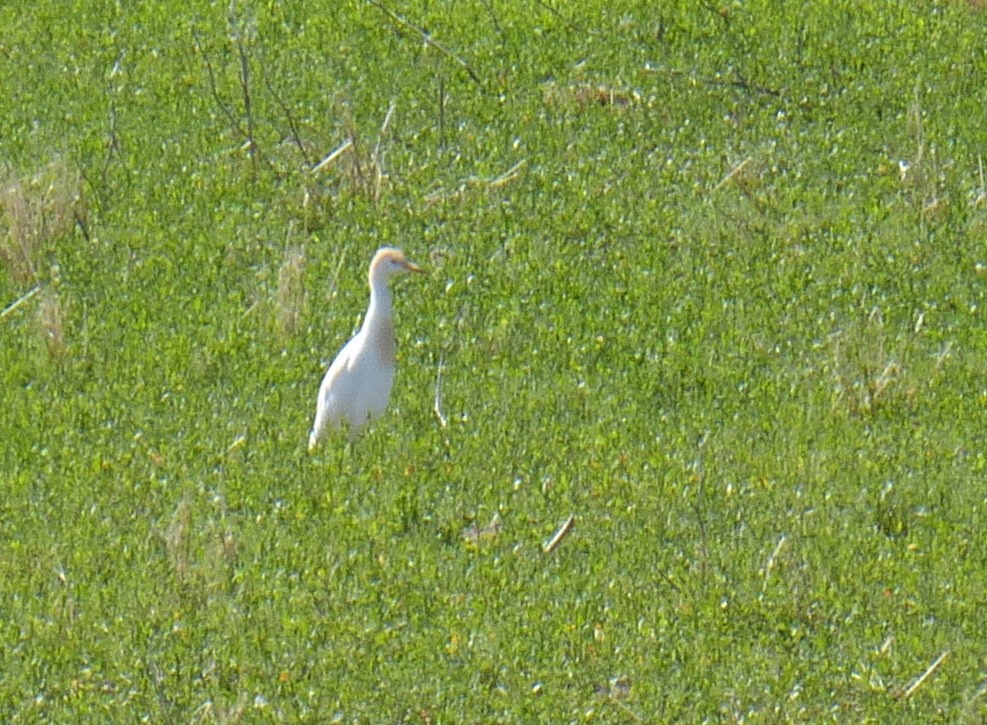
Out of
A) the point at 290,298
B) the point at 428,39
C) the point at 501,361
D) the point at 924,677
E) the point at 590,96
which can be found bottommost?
the point at 590,96

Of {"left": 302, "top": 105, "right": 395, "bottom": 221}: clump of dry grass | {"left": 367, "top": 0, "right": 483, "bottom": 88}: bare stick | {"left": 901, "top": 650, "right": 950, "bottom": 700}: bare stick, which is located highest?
{"left": 901, "top": 650, "right": 950, "bottom": 700}: bare stick

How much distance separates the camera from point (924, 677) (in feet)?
23.5

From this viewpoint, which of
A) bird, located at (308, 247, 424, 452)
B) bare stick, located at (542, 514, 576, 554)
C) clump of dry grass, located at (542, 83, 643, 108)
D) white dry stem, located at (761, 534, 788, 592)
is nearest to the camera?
white dry stem, located at (761, 534, 788, 592)

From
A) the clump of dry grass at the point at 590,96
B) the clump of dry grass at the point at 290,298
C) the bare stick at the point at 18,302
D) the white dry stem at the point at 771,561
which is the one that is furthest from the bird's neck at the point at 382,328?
the clump of dry grass at the point at 590,96

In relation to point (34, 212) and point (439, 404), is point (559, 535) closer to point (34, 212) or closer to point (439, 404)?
point (439, 404)

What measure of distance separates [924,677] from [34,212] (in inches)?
238

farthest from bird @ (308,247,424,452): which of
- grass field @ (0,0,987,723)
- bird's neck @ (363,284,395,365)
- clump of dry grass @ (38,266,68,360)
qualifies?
clump of dry grass @ (38,266,68,360)

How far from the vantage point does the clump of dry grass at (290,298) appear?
33.7ft

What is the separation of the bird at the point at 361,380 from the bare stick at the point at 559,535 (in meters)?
1.11

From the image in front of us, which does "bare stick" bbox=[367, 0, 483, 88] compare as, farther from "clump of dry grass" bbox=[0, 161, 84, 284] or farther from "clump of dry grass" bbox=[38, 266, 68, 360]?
"clump of dry grass" bbox=[38, 266, 68, 360]

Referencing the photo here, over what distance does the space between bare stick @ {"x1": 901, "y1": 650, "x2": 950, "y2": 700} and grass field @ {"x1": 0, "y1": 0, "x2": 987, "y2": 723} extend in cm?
2

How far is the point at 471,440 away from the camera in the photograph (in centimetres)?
906

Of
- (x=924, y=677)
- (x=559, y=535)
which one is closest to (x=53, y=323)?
(x=559, y=535)

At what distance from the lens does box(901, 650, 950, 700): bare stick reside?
23.3 feet
